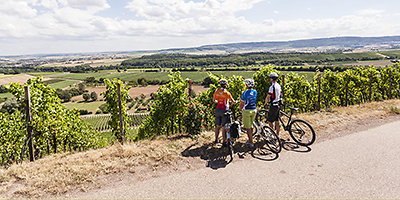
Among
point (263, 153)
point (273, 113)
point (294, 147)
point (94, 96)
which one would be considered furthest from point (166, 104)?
point (94, 96)

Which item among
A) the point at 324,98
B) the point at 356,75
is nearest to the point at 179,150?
the point at 324,98

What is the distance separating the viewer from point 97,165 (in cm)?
590

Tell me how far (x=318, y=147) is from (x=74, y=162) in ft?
23.4

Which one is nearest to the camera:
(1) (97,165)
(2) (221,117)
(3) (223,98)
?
(1) (97,165)

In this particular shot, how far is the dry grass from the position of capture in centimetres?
506

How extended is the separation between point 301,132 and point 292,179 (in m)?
2.55

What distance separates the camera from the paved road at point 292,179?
472cm

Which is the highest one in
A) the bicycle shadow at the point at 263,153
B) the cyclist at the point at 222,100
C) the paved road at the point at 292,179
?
the cyclist at the point at 222,100

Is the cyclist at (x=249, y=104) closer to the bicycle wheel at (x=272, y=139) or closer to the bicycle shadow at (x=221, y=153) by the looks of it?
the bicycle wheel at (x=272, y=139)

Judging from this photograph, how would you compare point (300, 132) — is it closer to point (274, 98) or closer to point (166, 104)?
point (274, 98)

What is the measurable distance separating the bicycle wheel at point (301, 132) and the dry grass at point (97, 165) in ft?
3.71

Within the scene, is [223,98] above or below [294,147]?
above

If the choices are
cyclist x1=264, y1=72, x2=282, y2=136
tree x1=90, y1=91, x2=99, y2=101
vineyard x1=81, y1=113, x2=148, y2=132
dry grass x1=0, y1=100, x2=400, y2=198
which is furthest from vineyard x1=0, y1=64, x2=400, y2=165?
tree x1=90, y1=91, x2=99, y2=101

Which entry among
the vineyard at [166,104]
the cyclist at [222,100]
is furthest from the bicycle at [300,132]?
the vineyard at [166,104]
